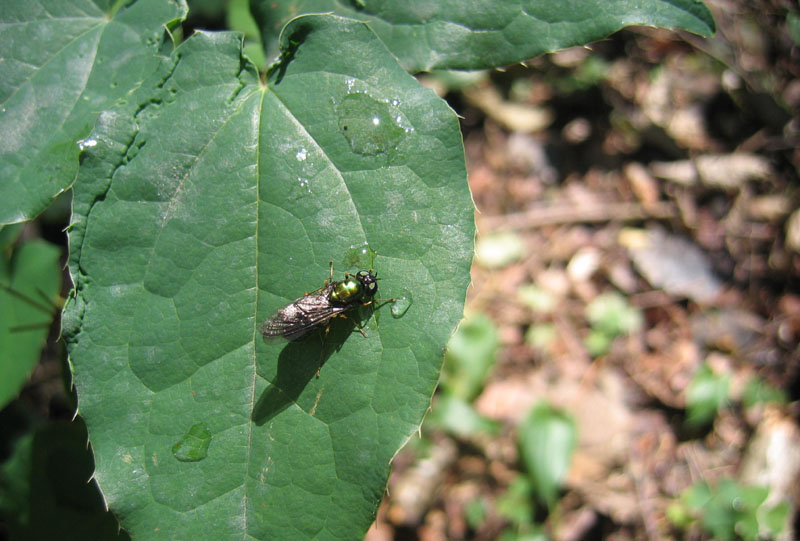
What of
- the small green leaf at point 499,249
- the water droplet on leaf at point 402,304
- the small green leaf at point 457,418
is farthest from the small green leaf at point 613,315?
the water droplet on leaf at point 402,304

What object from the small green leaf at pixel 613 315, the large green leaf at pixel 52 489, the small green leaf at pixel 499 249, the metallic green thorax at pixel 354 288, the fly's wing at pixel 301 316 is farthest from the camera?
the small green leaf at pixel 499 249

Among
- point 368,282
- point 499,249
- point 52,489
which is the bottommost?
point 499,249

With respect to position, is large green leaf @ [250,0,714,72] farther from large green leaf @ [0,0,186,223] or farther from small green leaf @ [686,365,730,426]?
small green leaf @ [686,365,730,426]

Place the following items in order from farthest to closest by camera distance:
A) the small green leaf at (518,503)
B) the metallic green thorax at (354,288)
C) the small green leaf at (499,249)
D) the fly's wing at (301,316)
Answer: the small green leaf at (499,249), the small green leaf at (518,503), the metallic green thorax at (354,288), the fly's wing at (301,316)

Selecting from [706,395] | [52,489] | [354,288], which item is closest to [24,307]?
[52,489]

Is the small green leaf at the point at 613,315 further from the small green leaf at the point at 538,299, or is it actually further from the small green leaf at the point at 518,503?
the small green leaf at the point at 518,503

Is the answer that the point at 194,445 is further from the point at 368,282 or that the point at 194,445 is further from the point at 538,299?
the point at 538,299

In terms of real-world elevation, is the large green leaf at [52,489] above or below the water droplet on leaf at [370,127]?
below
